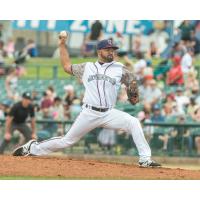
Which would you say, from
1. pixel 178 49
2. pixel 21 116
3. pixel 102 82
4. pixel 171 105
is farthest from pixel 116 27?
pixel 102 82

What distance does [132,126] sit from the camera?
13016 millimetres

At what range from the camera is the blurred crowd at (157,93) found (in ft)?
A: 68.7

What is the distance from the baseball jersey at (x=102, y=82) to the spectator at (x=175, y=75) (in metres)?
10.1

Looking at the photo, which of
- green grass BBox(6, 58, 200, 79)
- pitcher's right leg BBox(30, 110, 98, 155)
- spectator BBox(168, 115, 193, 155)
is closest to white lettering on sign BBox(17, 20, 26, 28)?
green grass BBox(6, 58, 200, 79)

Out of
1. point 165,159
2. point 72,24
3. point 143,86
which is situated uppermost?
point 72,24

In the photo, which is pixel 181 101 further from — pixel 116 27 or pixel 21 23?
pixel 21 23

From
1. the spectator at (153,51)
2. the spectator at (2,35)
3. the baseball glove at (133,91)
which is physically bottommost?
the baseball glove at (133,91)

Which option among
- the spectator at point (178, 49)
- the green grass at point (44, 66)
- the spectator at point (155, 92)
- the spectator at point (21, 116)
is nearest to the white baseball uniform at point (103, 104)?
the spectator at point (21, 116)

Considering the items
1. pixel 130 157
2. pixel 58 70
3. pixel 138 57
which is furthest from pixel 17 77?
pixel 130 157

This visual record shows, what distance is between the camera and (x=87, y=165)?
13.2 meters

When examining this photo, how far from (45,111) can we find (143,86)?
265 centimetres

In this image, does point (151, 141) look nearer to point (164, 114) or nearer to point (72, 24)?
point (164, 114)

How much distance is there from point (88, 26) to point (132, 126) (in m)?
13.5

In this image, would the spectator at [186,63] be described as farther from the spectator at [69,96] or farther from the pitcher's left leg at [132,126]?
the pitcher's left leg at [132,126]
